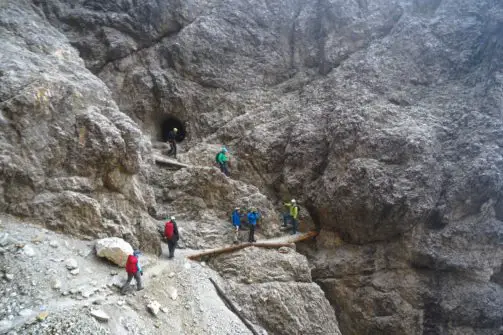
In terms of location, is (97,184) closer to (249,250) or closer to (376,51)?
(249,250)

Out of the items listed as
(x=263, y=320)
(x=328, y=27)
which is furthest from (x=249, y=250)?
(x=328, y=27)

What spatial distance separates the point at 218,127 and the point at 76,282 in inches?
584

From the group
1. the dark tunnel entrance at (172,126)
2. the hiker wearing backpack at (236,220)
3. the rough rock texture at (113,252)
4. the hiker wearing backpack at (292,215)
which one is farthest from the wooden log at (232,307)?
the dark tunnel entrance at (172,126)

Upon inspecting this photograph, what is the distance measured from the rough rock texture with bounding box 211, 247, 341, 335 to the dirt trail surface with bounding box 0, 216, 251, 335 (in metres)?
1.38

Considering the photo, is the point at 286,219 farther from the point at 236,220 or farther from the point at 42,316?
the point at 42,316

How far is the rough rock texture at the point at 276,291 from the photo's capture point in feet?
45.2

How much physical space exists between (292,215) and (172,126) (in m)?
11.0

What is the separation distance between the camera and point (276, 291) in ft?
47.1

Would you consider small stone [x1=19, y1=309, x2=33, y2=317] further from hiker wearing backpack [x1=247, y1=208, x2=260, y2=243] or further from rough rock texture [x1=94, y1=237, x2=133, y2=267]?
hiker wearing backpack [x1=247, y1=208, x2=260, y2=243]

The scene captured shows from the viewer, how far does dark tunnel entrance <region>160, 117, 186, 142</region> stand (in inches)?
957

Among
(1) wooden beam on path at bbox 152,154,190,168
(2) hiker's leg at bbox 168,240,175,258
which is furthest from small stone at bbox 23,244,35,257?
(1) wooden beam on path at bbox 152,154,190,168

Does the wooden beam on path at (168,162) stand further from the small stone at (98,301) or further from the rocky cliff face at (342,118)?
the small stone at (98,301)

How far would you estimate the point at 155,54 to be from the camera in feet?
79.7

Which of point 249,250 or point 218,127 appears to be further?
point 218,127
